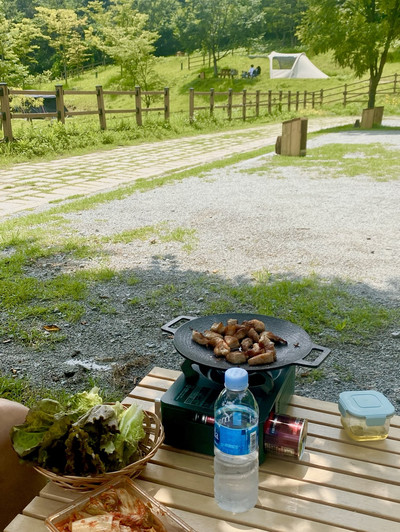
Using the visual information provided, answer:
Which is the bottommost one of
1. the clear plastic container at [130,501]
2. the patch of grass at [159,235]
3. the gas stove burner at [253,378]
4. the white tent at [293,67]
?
the white tent at [293,67]

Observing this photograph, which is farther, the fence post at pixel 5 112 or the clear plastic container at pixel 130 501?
the fence post at pixel 5 112

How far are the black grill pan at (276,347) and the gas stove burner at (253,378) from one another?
0.06 m

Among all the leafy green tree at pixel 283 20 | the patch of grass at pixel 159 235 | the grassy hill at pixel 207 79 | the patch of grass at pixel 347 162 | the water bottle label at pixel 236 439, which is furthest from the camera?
the leafy green tree at pixel 283 20

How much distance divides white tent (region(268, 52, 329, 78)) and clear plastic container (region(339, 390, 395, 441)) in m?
43.7

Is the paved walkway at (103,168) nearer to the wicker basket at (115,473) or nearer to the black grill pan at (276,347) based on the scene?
the black grill pan at (276,347)

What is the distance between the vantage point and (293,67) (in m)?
43.9

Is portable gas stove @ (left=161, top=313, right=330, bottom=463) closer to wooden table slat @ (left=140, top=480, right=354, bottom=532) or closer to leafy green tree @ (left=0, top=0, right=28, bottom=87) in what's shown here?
wooden table slat @ (left=140, top=480, right=354, bottom=532)

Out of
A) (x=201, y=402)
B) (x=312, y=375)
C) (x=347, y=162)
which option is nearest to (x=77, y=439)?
(x=201, y=402)

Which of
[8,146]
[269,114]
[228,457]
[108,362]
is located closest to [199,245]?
[108,362]

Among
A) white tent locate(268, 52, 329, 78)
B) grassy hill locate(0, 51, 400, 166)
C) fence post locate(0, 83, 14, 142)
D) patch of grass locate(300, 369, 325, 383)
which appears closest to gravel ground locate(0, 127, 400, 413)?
patch of grass locate(300, 369, 325, 383)

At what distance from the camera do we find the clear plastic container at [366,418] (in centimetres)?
212

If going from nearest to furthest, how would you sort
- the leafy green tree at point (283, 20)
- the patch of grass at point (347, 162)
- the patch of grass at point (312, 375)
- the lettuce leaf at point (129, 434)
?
the lettuce leaf at point (129, 434)
the patch of grass at point (312, 375)
the patch of grass at point (347, 162)
the leafy green tree at point (283, 20)

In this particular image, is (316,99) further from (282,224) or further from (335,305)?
(335,305)

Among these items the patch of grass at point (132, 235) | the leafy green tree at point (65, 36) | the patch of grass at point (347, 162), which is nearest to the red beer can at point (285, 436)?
the patch of grass at point (132, 235)
